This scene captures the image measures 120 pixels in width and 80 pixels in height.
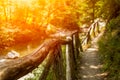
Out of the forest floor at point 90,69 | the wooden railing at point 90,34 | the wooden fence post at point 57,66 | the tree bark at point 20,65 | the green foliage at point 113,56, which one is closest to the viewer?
the tree bark at point 20,65

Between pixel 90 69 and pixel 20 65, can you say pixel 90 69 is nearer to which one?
pixel 90 69

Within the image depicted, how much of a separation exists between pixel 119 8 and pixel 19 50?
28.4 meters

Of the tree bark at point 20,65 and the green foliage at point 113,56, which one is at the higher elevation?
the tree bark at point 20,65

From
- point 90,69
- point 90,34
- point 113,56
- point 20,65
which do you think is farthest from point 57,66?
point 90,34

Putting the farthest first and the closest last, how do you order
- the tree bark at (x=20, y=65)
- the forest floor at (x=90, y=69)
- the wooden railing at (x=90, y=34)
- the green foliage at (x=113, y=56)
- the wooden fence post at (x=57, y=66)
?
the wooden railing at (x=90, y=34)
the forest floor at (x=90, y=69)
the green foliage at (x=113, y=56)
the wooden fence post at (x=57, y=66)
the tree bark at (x=20, y=65)

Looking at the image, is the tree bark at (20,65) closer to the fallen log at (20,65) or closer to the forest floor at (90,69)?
the fallen log at (20,65)

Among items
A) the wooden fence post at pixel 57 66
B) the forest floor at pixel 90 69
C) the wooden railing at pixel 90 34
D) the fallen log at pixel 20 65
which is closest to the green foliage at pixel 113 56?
the forest floor at pixel 90 69

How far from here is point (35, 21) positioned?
165ft

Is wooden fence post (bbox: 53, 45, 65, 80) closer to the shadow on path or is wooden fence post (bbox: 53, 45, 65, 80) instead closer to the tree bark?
the tree bark

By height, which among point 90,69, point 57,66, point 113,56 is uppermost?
point 57,66

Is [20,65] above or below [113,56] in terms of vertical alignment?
above

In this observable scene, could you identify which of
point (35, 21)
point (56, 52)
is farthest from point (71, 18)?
point (56, 52)

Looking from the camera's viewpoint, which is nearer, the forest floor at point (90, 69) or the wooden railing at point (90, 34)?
the forest floor at point (90, 69)

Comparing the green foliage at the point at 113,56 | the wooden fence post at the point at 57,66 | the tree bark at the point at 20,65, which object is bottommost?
the green foliage at the point at 113,56
